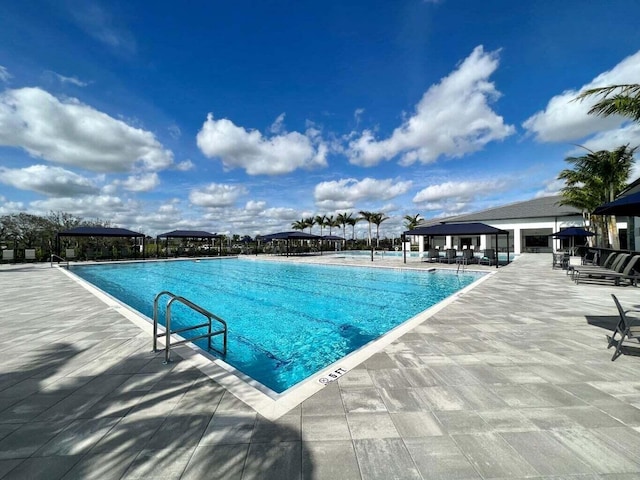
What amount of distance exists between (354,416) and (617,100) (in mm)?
9065

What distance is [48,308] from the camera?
6.45 m

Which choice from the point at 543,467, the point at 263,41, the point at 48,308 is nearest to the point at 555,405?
the point at 543,467

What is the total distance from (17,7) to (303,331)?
10150 mm

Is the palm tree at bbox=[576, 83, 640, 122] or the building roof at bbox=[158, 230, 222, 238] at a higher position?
the palm tree at bbox=[576, 83, 640, 122]

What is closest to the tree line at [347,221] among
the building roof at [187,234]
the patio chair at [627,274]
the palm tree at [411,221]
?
the palm tree at [411,221]

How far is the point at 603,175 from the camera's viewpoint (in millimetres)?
15180

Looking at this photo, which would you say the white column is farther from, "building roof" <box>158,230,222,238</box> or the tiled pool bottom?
"building roof" <box>158,230,222,238</box>

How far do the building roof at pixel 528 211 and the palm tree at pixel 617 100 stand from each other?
24769mm

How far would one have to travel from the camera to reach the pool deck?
1.82 m

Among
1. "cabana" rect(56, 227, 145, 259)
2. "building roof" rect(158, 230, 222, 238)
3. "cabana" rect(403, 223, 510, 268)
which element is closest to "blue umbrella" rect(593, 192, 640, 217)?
"cabana" rect(403, 223, 510, 268)

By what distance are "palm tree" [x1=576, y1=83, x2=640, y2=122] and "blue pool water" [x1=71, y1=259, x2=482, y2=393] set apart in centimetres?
628

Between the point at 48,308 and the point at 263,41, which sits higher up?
the point at 263,41

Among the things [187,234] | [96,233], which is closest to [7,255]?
[96,233]

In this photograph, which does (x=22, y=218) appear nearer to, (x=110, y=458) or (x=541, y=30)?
(x=110, y=458)
